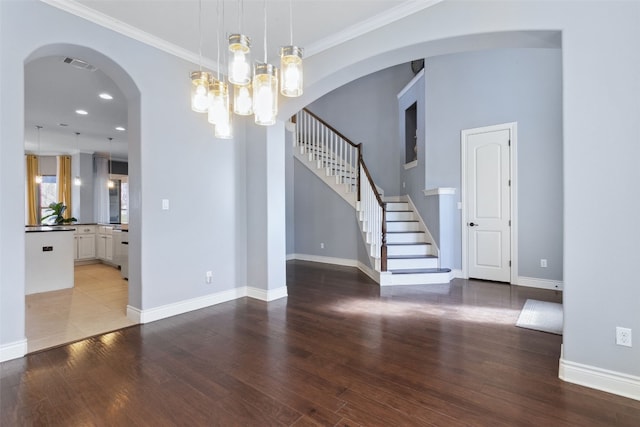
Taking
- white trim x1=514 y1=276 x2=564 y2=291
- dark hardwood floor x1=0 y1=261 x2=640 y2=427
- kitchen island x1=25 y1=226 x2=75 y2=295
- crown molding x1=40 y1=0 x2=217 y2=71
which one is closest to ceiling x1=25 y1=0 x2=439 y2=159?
crown molding x1=40 y1=0 x2=217 y2=71

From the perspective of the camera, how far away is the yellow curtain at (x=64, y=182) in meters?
8.84

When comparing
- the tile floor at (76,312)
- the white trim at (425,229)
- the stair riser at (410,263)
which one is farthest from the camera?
the white trim at (425,229)

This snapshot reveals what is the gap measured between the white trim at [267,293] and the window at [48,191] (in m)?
8.58

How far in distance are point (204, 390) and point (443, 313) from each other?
2.63 metres

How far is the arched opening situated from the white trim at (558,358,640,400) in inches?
150

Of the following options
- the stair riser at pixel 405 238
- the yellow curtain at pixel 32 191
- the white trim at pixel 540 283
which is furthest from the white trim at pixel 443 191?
the yellow curtain at pixel 32 191

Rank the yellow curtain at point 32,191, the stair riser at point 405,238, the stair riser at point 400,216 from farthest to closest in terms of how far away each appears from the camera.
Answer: the yellow curtain at point 32,191 < the stair riser at point 400,216 < the stair riser at point 405,238

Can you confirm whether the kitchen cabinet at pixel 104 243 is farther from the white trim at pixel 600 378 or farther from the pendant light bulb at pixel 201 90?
the white trim at pixel 600 378

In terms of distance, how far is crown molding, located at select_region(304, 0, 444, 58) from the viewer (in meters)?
2.63

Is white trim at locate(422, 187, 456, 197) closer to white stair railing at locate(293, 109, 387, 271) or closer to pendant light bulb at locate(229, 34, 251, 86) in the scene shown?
white stair railing at locate(293, 109, 387, 271)

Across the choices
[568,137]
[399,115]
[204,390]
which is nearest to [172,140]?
A: [204,390]

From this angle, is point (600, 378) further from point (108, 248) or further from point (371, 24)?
point (108, 248)

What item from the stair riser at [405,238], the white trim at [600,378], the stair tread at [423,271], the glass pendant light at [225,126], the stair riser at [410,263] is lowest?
the white trim at [600,378]

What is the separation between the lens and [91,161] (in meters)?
8.88
